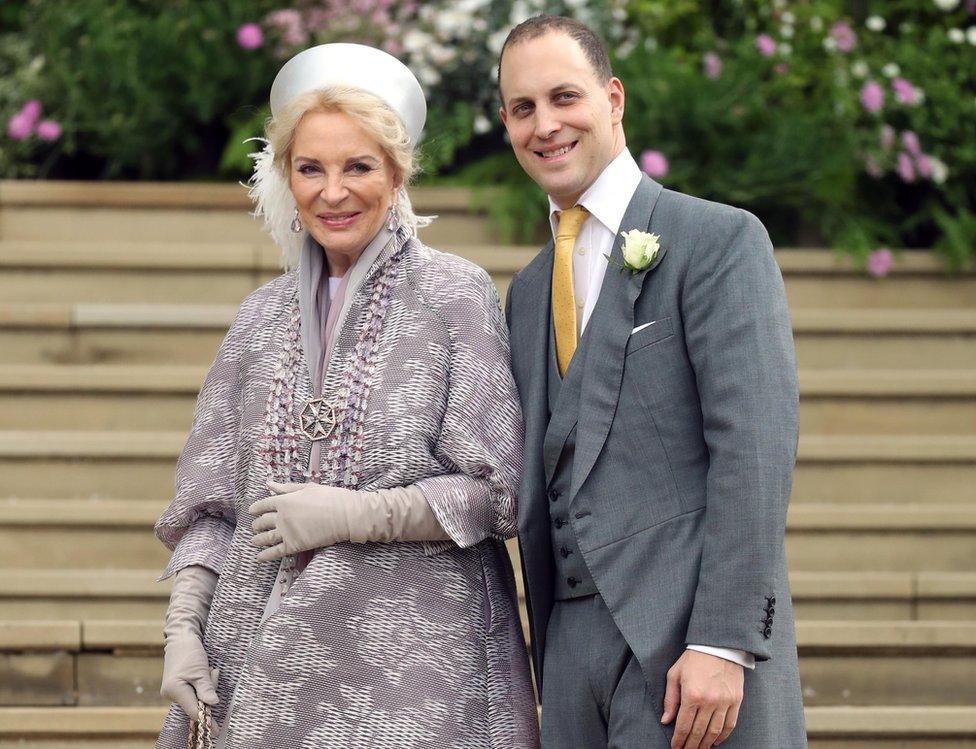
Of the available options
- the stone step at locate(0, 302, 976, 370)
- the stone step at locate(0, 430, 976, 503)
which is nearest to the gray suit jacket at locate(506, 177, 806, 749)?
the stone step at locate(0, 430, 976, 503)

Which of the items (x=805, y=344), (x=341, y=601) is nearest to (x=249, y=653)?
(x=341, y=601)

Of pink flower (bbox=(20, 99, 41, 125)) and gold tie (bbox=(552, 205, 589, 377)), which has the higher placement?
pink flower (bbox=(20, 99, 41, 125))

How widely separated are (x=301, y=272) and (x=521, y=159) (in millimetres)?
459

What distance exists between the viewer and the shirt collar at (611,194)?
2.46 meters

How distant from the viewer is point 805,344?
4.97 metres

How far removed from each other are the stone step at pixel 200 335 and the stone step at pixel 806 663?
121 centimetres

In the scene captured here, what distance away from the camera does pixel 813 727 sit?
3.81 metres

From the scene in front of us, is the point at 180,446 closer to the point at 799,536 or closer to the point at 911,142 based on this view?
the point at 799,536

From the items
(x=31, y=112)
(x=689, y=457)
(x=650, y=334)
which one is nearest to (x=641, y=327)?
(x=650, y=334)

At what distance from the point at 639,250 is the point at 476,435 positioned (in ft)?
1.42

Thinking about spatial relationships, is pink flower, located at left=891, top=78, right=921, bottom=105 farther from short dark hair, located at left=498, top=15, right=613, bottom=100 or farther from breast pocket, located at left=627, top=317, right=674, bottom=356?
breast pocket, located at left=627, top=317, right=674, bottom=356

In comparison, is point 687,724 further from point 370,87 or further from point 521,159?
point 370,87

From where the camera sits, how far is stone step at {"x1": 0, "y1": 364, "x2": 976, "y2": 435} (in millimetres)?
4684

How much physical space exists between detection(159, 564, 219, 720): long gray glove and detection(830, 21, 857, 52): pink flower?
13.6ft
